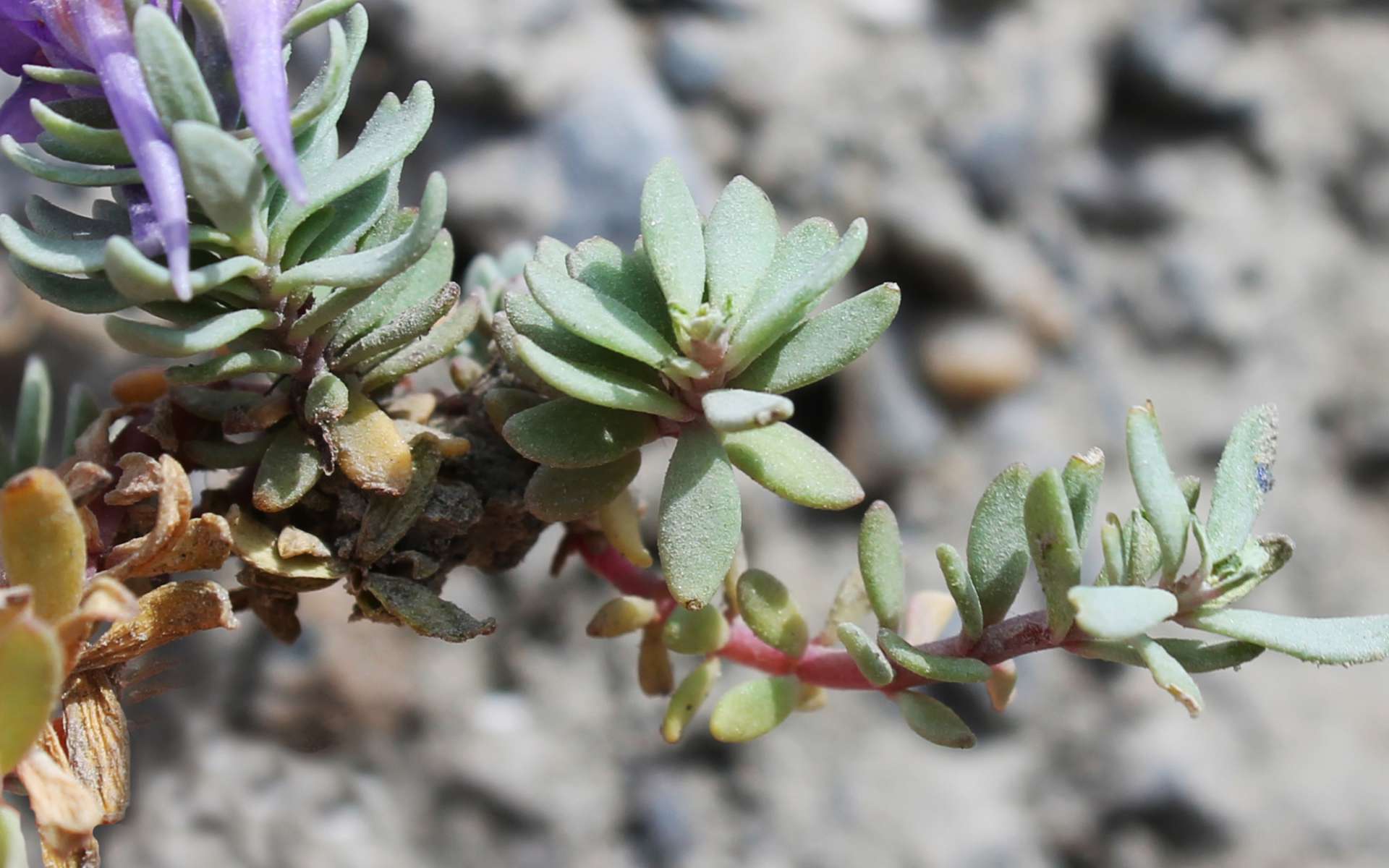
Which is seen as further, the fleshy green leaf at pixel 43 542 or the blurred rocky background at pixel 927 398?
the blurred rocky background at pixel 927 398

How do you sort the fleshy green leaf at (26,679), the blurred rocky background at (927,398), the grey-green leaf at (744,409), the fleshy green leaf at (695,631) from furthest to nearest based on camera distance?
the blurred rocky background at (927,398) → the fleshy green leaf at (695,631) → the grey-green leaf at (744,409) → the fleshy green leaf at (26,679)

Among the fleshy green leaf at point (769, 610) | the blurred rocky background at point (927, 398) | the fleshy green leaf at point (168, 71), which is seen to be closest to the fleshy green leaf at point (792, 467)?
the fleshy green leaf at point (769, 610)

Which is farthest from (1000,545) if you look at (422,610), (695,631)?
(422,610)

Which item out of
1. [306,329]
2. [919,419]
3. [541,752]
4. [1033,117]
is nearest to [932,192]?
[1033,117]

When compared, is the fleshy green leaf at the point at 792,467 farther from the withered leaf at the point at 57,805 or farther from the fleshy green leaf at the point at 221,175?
the withered leaf at the point at 57,805

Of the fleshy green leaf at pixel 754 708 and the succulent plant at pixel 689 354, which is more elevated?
the succulent plant at pixel 689 354

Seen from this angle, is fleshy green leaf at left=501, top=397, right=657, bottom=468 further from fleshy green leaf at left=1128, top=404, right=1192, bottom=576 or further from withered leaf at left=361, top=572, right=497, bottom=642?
fleshy green leaf at left=1128, top=404, right=1192, bottom=576

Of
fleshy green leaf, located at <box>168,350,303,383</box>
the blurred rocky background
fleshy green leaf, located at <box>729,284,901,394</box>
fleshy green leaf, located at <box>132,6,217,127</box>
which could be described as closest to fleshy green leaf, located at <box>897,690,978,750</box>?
fleshy green leaf, located at <box>729,284,901,394</box>
